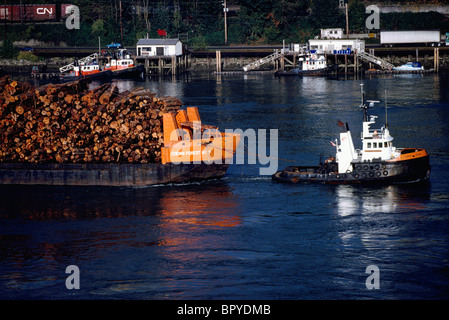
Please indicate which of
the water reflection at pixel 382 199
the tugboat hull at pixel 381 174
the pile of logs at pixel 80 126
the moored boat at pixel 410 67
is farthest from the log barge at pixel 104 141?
the moored boat at pixel 410 67

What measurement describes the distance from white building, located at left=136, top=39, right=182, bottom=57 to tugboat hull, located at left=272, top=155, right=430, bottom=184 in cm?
8004

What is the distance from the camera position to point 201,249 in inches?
1188

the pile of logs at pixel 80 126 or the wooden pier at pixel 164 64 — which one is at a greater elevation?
the wooden pier at pixel 164 64

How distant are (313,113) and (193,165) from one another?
29904 millimetres

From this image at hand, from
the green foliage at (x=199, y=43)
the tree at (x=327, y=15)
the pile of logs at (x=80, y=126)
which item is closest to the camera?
the pile of logs at (x=80, y=126)

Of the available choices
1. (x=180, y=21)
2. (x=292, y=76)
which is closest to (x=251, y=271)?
(x=292, y=76)

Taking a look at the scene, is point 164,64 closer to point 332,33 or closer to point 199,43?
point 199,43

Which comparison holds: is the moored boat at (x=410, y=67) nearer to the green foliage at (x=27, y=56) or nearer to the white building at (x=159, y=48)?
A: the white building at (x=159, y=48)

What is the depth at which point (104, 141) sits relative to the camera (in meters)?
42.9

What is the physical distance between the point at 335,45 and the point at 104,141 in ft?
247

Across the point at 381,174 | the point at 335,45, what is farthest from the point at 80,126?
the point at 335,45

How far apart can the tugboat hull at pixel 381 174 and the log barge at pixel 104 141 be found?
5.53 metres

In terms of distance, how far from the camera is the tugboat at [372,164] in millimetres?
39375

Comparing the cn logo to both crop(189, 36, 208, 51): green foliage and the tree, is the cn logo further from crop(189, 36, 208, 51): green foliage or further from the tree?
the tree
